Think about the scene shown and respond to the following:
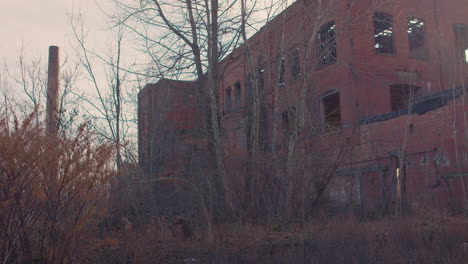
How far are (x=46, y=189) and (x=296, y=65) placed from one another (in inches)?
342

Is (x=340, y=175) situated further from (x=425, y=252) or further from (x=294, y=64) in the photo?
(x=425, y=252)

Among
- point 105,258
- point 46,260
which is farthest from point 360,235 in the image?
point 46,260

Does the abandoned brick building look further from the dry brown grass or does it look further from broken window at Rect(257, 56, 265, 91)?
the dry brown grass

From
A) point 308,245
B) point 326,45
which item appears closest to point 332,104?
point 326,45

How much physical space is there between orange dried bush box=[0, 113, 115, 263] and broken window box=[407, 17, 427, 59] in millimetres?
18831

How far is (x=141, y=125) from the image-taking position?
1862 cm

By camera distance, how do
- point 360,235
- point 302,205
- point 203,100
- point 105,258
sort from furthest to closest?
point 203,100 → point 302,205 → point 360,235 → point 105,258

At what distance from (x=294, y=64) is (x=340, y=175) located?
10.9 feet

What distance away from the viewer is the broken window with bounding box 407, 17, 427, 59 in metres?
22.1

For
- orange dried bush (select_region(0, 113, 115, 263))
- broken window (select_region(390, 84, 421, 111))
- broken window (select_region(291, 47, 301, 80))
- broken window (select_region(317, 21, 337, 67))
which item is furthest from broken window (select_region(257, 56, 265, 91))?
broken window (select_region(390, 84, 421, 111))

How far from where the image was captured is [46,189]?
19.6 ft

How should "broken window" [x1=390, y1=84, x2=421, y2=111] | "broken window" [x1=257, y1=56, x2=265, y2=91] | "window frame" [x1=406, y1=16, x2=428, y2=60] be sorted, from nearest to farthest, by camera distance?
"broken window" [x1=257, y1=56, x2=265, y2=91] → "broken window" [x1=390, y1=84, x2=421, y2=111] → "window frame" [x1=406, y1=16, x2=428, y2=60]

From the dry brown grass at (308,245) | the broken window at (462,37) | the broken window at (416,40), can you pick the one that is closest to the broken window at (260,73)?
the dry brown grass at (308,245)

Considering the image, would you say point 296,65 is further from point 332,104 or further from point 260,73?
point 332,104
